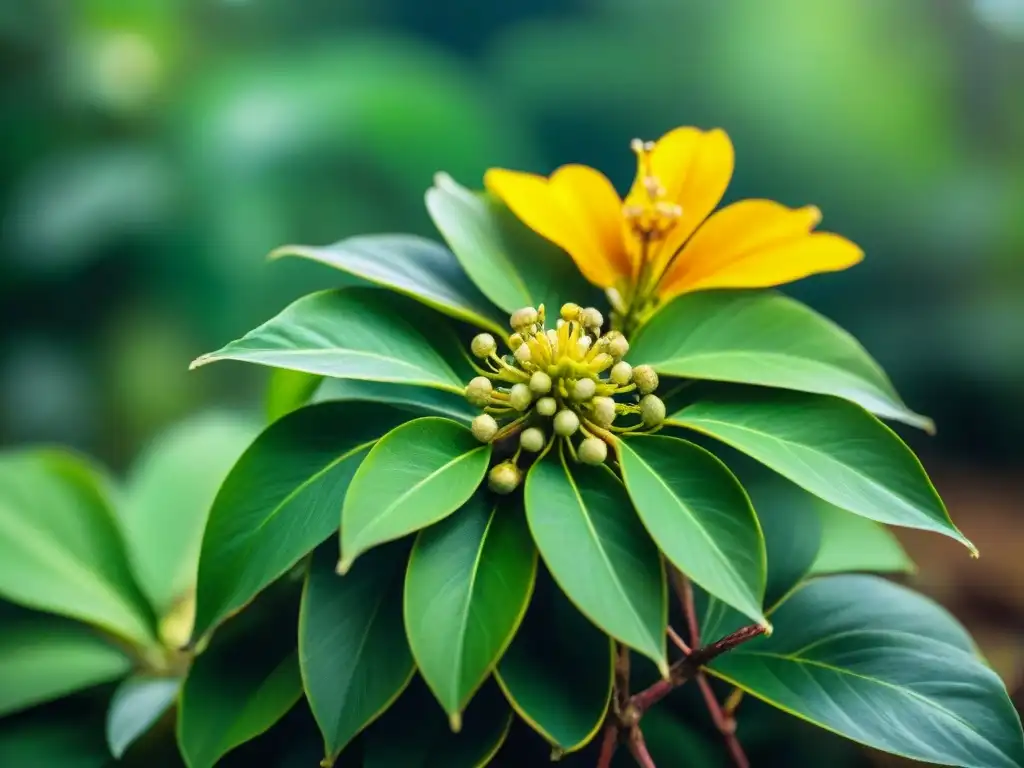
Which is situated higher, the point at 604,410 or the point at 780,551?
the point at 604,410

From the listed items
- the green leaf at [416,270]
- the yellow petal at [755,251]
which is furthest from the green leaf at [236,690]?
the yellow petal at [755,251]

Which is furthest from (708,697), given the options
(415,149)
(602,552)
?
(415,149)

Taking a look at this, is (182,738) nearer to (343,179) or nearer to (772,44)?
(343,179)

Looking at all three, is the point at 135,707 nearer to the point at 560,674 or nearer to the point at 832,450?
the point at 560,674

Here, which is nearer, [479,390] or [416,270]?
[479,390]

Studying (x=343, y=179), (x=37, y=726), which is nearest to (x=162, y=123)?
(x=343, y=179)

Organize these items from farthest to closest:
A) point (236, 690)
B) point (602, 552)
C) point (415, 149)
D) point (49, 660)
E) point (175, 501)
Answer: point (415, 149)
point (175, 501)
point (49, 660)
point (236, 690)
point (602, 552)

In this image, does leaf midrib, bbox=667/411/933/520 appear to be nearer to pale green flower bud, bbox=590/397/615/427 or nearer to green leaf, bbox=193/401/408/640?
pale green flower bud, bbox=590/397/615/427

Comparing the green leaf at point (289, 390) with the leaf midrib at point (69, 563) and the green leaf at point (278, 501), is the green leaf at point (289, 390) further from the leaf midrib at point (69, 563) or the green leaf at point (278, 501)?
the leaf midrib at point (69, 563)
